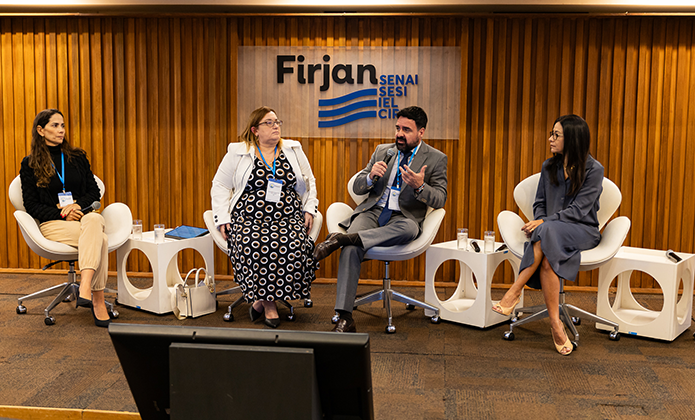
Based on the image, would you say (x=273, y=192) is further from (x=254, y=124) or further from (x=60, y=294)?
(x=60, y=294)

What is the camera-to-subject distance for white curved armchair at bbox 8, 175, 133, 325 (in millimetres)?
4357

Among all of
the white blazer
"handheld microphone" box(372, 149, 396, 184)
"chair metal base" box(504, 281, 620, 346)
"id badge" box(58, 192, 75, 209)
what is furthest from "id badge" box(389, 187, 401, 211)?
"id badge" box(58, 192, 75, 209)

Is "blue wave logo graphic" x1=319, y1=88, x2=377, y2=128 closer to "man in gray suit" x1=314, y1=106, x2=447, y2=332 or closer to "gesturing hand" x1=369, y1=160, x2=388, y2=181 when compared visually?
"man in gray suit" x1=314, y1=106, x2=447, y2=332

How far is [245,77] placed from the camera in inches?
222

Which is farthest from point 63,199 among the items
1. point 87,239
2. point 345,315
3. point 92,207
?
point 345,315

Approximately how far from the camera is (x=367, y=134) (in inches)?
221

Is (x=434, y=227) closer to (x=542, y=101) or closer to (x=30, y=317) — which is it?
(x=542, y=101)

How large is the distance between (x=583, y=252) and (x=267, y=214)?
7.24 feet

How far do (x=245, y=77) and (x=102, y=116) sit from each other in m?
1.48

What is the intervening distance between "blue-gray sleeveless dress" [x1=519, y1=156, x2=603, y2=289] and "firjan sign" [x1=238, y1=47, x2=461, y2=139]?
63.2 inches

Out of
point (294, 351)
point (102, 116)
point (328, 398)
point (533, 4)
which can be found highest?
point (533, 4)

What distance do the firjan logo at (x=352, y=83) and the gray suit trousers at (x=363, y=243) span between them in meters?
1.45

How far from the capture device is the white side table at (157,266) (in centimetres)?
450

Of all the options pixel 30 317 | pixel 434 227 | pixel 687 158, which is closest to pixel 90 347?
pixel 30 317
